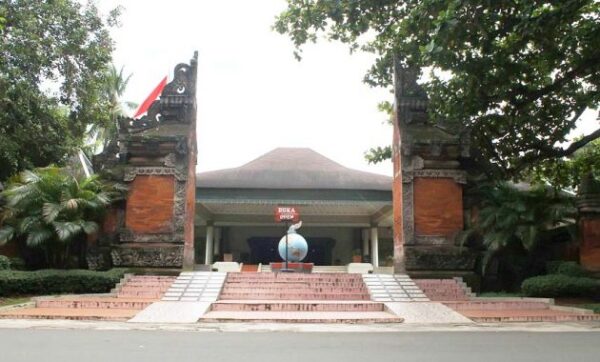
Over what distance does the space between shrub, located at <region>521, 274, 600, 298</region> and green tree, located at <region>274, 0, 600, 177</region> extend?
3424mm

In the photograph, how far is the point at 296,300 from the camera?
12.0 meters

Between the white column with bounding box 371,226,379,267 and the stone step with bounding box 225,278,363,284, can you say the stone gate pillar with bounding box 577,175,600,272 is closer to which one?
Result: the stone step with bounding box 225,278,363,284

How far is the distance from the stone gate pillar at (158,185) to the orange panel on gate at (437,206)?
581 cm

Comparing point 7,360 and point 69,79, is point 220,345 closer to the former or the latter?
point 7,360

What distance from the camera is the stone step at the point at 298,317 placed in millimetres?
9391

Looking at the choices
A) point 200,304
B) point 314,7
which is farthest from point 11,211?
point 314,7

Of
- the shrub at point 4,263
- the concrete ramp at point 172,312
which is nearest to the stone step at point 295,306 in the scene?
the concrete ramp at point 172,312

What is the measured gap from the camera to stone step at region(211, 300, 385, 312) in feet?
35.3

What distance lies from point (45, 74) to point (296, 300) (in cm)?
997

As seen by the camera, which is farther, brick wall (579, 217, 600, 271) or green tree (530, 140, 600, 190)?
green tree (530, 140, 600, 190)

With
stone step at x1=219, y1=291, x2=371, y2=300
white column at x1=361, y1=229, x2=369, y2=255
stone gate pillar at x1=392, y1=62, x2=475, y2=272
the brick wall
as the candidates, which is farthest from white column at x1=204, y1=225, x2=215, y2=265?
the brick wall

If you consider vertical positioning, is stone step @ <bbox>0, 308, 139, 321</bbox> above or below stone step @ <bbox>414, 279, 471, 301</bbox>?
below

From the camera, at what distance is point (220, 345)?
6.43 metres

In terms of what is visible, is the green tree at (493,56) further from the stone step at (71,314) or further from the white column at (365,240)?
the white column at (365,240)
